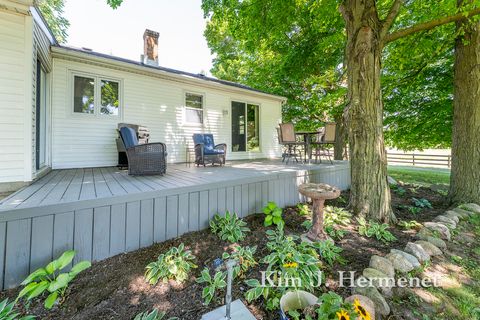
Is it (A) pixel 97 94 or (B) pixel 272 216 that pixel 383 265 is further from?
(A) pixel 97 94

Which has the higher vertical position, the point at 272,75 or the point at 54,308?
the point at 272,75

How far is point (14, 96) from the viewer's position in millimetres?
2830

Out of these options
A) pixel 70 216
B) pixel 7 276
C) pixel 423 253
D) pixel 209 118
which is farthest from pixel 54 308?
pixel 209 118

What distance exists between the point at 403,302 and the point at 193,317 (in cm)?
170

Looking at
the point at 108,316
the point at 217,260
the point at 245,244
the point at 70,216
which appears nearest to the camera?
the point at 108,316

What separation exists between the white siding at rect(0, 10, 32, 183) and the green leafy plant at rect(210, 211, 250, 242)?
259 centimetres

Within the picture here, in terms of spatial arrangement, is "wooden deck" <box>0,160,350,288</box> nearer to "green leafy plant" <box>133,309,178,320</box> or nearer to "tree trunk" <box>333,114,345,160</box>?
"green leafy plant" <box>133,309,178,320</box>

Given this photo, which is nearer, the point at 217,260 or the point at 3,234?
the point at 3,234

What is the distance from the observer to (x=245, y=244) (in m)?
2.64

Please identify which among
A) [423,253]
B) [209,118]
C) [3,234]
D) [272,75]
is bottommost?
Answer: [423,253]

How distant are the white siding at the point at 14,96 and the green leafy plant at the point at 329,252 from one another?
12.5 feet

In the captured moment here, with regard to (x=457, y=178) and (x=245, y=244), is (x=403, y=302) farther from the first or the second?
(x=457, y=178)

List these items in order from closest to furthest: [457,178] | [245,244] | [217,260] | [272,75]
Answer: [217,260] < [245,244] < [457,178] < [272,75]

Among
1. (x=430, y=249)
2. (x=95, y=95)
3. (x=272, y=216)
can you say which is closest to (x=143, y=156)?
(x=272, y=216)
